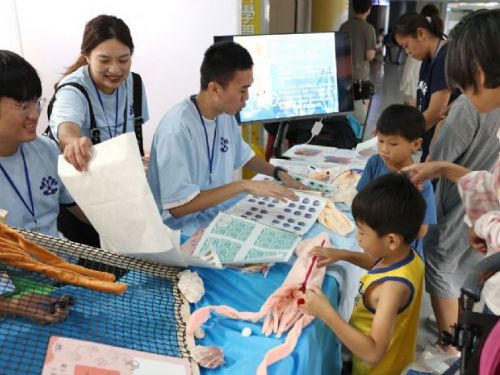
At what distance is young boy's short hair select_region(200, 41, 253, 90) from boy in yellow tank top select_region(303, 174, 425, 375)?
2.22ft

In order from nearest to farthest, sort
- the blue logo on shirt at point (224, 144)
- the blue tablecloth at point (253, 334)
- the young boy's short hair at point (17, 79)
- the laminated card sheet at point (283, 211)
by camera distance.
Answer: the blue tablecloth at point (253, 334), the young boy's short hair at point (17, 79), the laminated card sheet at point (283, 211), the blue logo on shirt at point (224, 144)

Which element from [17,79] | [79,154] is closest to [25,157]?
[17,79]

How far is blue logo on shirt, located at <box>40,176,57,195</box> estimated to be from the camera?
4.29 ft

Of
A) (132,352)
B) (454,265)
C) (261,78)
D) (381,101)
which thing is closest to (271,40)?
(261,78)

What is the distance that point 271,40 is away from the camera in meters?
2.44

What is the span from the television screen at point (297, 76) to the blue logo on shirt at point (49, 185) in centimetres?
123

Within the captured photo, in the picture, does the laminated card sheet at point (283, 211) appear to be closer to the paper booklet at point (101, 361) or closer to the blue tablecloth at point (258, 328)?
the blue tablecloth at point (258, 328)

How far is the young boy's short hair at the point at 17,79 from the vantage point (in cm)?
114

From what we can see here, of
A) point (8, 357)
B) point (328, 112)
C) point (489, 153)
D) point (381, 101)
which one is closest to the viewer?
point (8, 357)

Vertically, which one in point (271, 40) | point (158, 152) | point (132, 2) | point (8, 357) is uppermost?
point (132, 2)

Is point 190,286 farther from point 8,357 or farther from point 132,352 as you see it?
point 8,357

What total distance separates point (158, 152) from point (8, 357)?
86 cm

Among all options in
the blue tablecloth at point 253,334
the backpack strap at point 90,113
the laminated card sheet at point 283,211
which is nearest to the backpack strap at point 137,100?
the backpack strap at point 90,113

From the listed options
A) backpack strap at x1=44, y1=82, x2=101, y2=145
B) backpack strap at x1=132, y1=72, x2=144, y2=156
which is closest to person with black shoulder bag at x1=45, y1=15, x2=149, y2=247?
backpack strap at x1=44, y1=82, x2=101, y2=145
